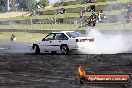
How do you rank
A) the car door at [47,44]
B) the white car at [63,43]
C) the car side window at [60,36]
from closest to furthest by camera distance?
the white car at [63,43] < the car side window at [60,36] < the car door at [47,44]

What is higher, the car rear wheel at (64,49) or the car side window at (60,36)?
the car side window at (60,36)

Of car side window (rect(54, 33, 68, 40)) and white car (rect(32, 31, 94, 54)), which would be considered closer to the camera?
white car (rect(32, 31, 94, 54))

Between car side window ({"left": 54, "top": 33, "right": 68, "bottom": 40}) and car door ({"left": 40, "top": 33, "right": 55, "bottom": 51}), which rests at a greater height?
car side window ({"left": 54, "top": 33, "right": 68, "bottom": 40})

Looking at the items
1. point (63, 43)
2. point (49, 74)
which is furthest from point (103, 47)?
point (49, 74)

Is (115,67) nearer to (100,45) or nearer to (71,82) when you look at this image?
(71,82)

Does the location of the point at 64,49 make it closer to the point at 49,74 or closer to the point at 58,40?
the point at 58,40

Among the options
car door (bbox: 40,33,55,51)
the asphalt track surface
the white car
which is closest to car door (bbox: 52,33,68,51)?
the white car

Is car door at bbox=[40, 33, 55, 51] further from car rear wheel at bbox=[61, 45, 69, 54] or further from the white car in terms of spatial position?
car rear wheel at bbox=[61, 45, 69, 54]

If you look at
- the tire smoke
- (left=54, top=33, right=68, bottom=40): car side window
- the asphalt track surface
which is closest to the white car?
(left=54, top=33, right=68, bottom=40): car side window

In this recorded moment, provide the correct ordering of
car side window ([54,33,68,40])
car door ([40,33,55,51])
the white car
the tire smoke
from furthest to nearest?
1. car door ([40,33,55,51])
2. car side window ([54,33,68,40])
3. the tire smoke
4. the white car

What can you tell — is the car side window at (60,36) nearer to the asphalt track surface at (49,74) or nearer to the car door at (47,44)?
the car door at (47,44)

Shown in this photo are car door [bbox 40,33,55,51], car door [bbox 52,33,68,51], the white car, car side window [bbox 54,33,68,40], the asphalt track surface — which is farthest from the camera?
car door [bbox 40,33,55,51]

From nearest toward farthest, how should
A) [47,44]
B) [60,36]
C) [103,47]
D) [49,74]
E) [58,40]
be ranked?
1. [49,74]
2. [58,40]
3. [60,36]
4. [47,44]
5. [103,47]

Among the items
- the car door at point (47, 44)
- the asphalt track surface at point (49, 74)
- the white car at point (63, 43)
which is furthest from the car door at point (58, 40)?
the asphalt track surface at point (49, 74)
